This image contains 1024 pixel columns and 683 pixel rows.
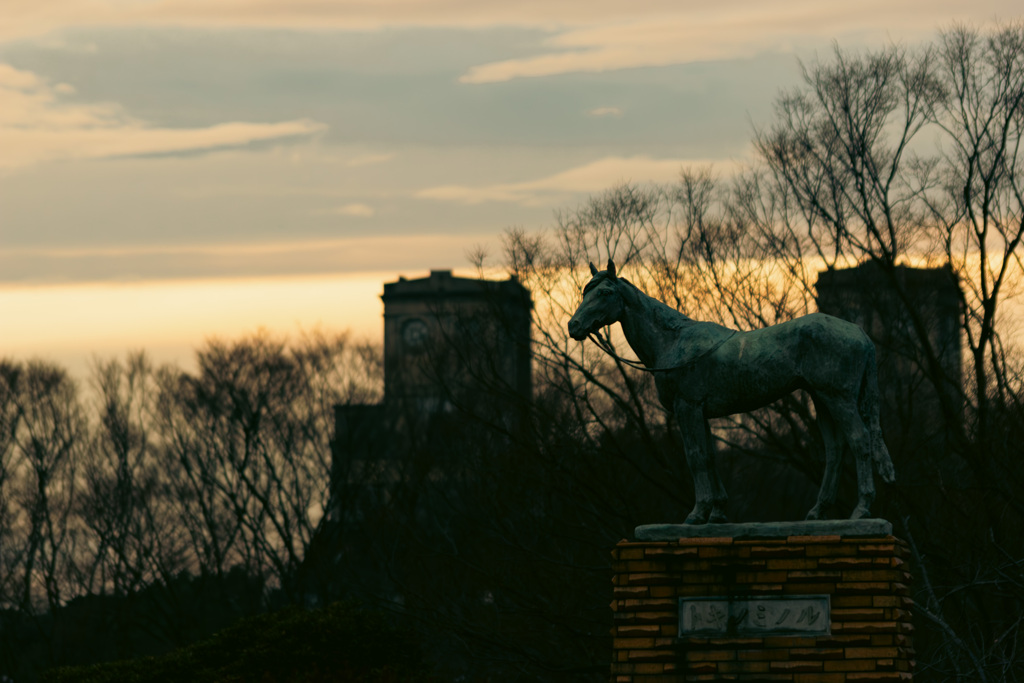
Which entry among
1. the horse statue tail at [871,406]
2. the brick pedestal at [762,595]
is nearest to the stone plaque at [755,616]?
the brick pedestal at [762,595]

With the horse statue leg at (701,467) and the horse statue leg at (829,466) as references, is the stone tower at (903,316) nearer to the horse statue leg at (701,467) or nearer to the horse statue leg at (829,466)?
the horse statue leg at (829,466)

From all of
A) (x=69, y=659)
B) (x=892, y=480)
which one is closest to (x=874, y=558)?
(x=892, y=480)

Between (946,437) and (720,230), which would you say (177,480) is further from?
(946,437)

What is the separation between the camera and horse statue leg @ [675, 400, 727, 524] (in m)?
10.3

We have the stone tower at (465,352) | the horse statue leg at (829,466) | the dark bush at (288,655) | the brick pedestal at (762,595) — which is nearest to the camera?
the brick pedestal at (762,595)

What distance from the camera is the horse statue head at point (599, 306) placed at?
34.2 feet

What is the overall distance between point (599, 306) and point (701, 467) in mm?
1412

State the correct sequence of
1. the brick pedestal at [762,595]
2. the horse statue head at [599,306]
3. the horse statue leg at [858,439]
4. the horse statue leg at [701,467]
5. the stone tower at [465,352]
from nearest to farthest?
1. the brick pedestal at [762,595]
2. the horse statue leg at [858,439]
3. the horse statue leg at [701,467]
4. the horse statue head at [599,306]
5. the stone tower at [465,352]

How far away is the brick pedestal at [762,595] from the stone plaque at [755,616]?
0.03 m

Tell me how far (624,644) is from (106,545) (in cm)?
2794

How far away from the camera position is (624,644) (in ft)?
32.4

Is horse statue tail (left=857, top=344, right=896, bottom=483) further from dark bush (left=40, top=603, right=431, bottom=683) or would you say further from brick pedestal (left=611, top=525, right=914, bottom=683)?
dark bush (left=40, top=603, right=431, bottom=683)

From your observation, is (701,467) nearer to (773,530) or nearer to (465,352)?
(773,530)

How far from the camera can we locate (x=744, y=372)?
10.1m
